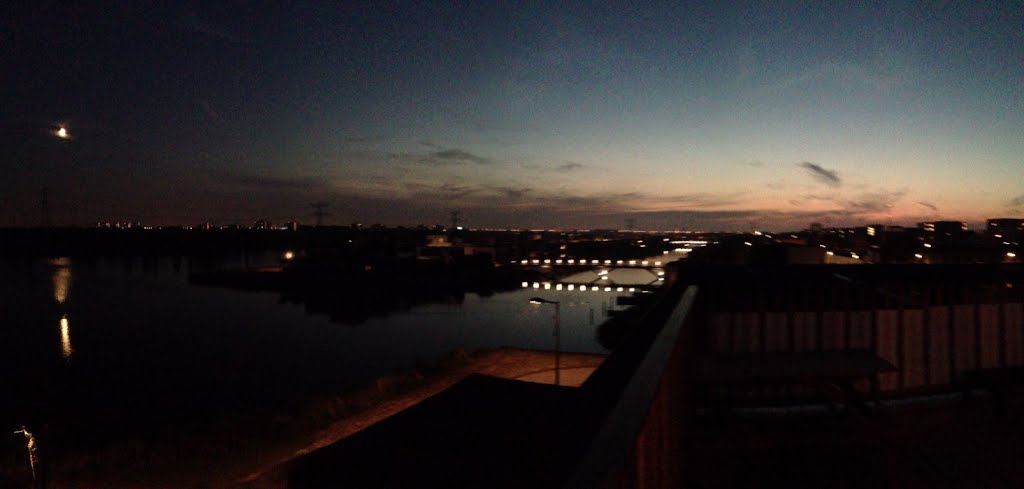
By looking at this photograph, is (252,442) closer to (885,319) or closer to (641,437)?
(885,319)

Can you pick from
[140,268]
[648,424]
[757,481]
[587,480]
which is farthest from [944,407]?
[140,268]

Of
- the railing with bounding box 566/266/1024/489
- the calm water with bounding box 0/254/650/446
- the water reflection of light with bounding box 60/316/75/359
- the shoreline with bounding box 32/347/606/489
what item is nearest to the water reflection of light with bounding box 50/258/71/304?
the calm water with bounding box 0/254/650/446

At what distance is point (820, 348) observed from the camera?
14.0 ft

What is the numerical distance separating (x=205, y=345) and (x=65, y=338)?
1019 centimetres

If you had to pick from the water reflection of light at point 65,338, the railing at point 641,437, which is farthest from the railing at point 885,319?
the water reflection of light at point 65,338

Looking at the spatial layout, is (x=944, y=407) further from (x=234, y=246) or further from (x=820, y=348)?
(x=234, y=246)

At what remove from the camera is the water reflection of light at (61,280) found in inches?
2032

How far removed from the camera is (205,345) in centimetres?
3303

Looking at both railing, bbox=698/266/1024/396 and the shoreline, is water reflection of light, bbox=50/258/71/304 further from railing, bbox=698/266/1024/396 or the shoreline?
railing, bbox=698/266/1024/396

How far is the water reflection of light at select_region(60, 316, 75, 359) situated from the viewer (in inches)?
1237

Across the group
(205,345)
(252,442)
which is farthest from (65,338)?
(252,442)

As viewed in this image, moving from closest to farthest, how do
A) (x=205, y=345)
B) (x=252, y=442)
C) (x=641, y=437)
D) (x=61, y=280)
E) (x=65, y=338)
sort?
A: (x=641, y=437)
(x=252, y=442)
(x=205, y=345)
(x=65, y=338)
(x=61, y=280)

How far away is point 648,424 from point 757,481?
2126mm

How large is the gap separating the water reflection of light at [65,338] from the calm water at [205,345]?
→ 14cm
